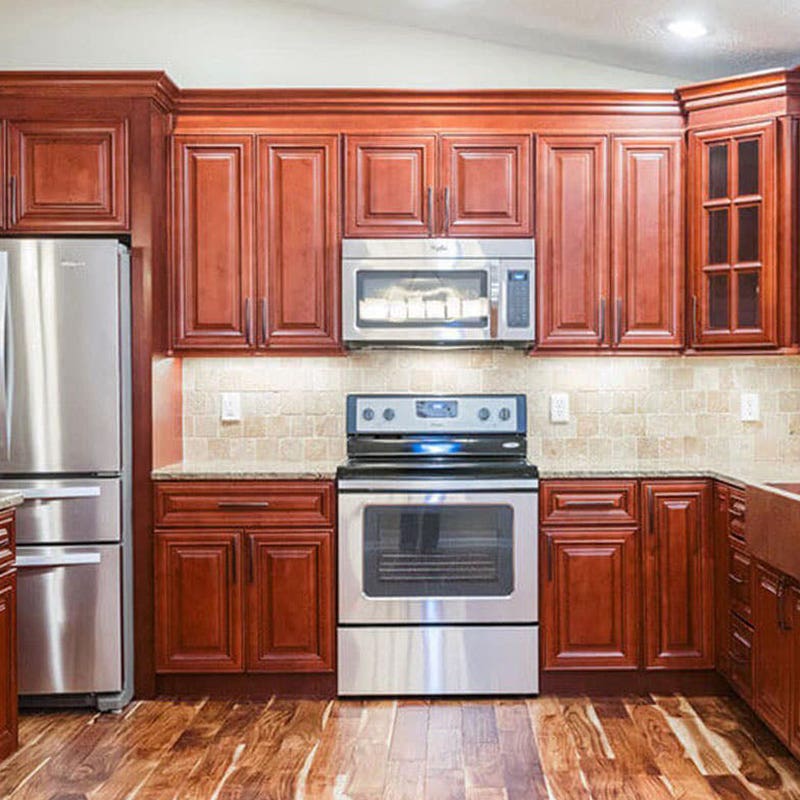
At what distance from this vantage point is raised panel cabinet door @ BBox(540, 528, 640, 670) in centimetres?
393

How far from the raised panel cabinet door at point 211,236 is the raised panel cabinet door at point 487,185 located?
813 mm

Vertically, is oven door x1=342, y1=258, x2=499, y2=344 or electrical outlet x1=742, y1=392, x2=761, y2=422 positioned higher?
oven door x1=342, y1=258, x2=499, y2=344

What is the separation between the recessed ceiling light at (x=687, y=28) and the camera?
3.95 metres

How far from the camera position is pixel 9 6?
4504 mm

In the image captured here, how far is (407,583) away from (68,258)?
1.75 meters

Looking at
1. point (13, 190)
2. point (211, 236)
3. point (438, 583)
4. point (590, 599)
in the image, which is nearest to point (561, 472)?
point (590, 599)

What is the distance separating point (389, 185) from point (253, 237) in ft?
1.94

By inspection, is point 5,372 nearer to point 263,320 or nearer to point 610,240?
point 263,320

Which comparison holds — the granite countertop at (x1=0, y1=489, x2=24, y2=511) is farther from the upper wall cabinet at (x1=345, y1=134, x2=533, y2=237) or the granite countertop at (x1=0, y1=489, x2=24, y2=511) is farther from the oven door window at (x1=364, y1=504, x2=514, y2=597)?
the upper wall cabinet at (x1=345, y1=134, x2=533, y2=237)

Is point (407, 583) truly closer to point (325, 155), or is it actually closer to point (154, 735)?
point (154, 735)

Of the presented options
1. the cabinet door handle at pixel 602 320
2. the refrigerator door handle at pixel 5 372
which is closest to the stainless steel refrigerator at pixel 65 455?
the refrigerator door handle at pixel 5 372

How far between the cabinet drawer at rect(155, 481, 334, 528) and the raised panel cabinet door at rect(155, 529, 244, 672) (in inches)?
2.2

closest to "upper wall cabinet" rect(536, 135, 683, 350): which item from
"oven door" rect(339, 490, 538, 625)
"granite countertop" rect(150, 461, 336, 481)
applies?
"oven door" rect(339, 490, 538, 625)

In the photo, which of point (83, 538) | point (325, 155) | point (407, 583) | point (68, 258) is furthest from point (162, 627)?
point (325, 155)
